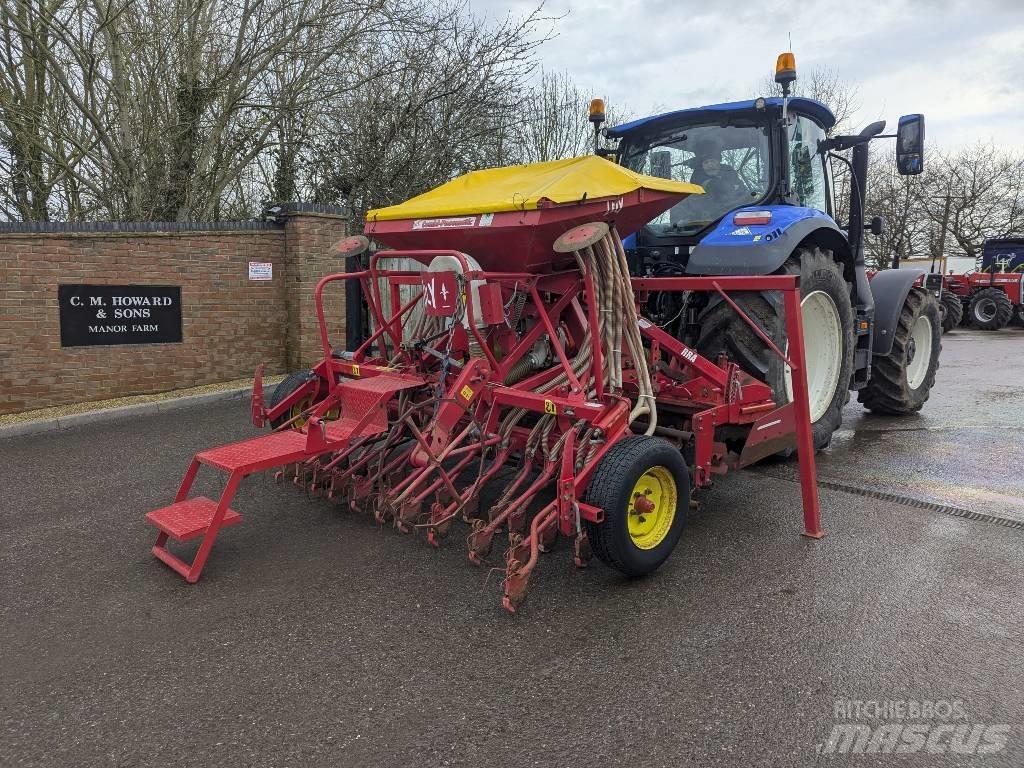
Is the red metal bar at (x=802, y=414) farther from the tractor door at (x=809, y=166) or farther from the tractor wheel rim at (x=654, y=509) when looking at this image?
the tractor door at (x=809, y=166)

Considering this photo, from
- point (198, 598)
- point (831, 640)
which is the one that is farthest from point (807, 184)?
point (198, 598)

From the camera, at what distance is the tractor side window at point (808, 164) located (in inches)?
208

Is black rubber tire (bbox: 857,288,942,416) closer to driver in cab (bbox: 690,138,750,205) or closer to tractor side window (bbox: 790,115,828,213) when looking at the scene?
tractor side window (bbox: 790,115,828,213)

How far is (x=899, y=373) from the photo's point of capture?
22.7 ft

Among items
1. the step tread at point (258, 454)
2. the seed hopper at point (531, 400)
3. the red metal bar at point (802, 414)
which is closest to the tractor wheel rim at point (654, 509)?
the seed hopper at point (531, 400)

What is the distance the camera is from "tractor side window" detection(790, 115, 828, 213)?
5.28 m

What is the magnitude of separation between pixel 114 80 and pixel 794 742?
9649 mm

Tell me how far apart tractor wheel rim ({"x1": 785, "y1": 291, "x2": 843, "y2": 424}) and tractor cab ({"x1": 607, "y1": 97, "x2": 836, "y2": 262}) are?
784 mm

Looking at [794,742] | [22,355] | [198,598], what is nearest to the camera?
[794,742]

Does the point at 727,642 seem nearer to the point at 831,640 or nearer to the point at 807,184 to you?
the point at 831,640

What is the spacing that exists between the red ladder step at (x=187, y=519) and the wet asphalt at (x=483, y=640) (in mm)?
242

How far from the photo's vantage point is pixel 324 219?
30.3 feet

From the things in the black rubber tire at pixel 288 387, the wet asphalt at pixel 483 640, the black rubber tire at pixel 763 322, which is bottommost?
the wet asphalt at pixel 483 640

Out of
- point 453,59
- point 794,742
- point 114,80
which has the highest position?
point 453,59
